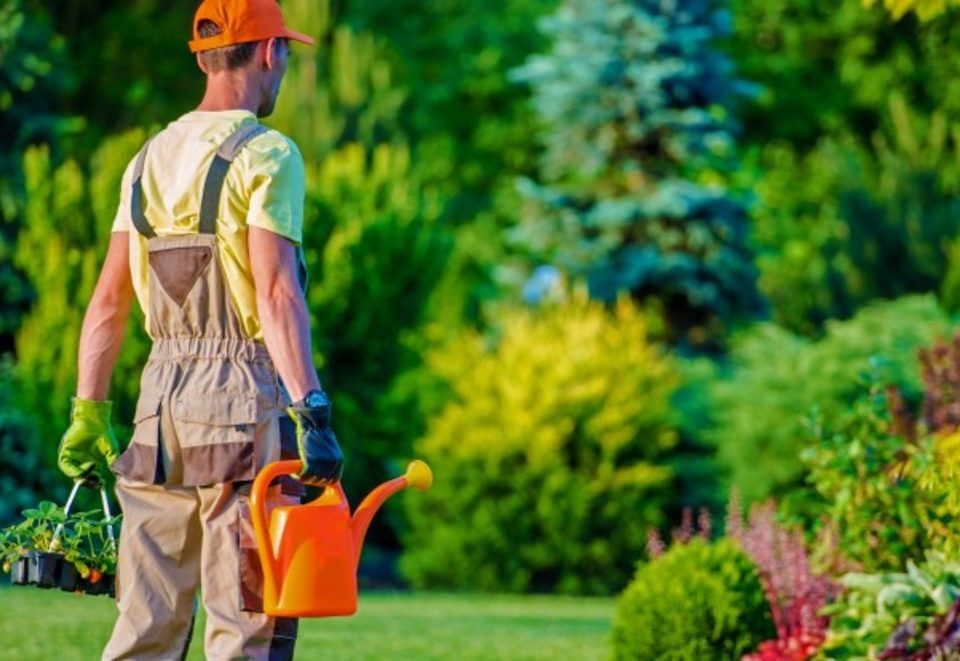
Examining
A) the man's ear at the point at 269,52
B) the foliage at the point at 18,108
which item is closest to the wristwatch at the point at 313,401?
the man's ear at the point at 269,52

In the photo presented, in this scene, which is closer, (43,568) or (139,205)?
(139,205)

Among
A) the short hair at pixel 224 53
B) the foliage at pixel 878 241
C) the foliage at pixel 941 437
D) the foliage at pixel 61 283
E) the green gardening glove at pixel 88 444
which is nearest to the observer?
the short hair at pixel 224 53

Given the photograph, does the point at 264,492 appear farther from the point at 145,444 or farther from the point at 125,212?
the point at 125,212

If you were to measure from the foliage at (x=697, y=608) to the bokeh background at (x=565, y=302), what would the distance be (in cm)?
21

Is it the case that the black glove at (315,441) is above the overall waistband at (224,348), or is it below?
below

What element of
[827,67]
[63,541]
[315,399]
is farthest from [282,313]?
[827,67]

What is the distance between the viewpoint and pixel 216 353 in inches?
213

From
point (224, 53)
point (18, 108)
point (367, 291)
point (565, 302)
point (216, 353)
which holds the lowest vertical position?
point (216, 353)

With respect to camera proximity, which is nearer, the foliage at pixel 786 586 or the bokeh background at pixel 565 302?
the foliage at pixel 786 586

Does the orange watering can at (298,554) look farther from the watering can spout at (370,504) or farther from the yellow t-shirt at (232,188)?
the yellow t-shirt at (232,188)

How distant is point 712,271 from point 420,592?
272 inches

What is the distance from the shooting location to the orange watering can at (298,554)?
522 cm

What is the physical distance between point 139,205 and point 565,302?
1443 centimetres

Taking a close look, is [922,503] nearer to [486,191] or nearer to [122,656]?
[122,656]
